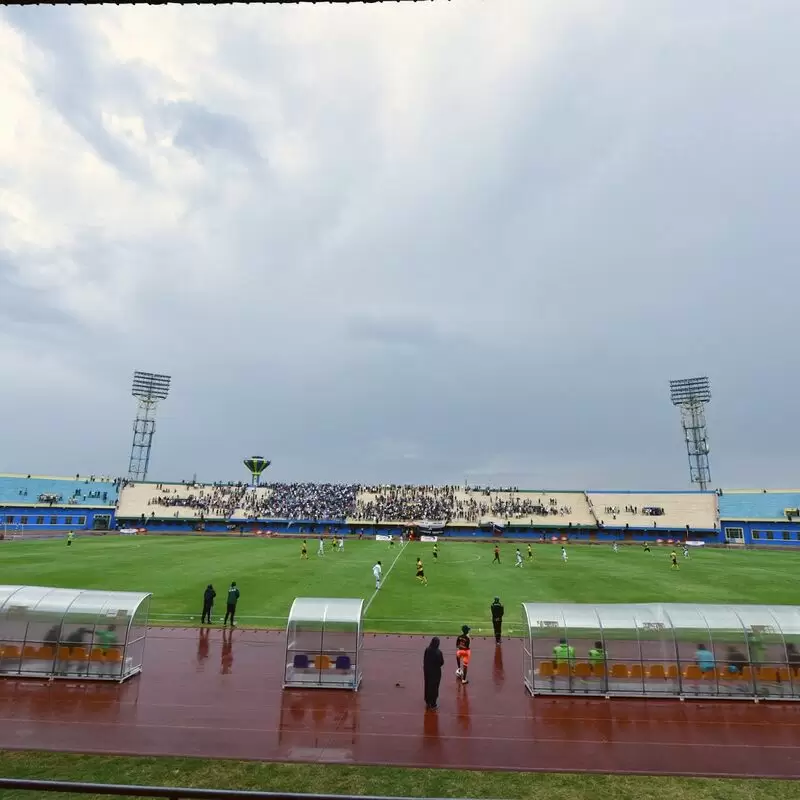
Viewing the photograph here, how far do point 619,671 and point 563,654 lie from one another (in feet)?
4.90

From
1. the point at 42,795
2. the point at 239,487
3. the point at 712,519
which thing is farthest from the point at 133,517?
the point at 712,519

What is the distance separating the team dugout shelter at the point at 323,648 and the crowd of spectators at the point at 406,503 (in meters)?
59.9

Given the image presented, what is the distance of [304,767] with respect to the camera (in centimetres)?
962

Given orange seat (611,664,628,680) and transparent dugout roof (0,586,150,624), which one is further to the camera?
transparent dugout roof (0,586,150,624)

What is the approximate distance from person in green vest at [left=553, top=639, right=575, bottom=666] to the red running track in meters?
0.94

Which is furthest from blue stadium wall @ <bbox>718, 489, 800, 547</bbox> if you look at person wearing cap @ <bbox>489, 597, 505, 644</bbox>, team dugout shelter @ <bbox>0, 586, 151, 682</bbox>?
team dugout shelter @ <bbox>0, 586, 151, 682</bbox>

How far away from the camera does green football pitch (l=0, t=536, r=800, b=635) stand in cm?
2242

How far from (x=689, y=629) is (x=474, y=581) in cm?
1770

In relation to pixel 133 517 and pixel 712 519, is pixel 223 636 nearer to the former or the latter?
pixel 133 517

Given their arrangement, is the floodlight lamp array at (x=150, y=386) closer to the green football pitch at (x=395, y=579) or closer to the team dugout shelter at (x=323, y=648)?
the green football pitch at (x=395, y=579)

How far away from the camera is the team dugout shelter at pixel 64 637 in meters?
14.0

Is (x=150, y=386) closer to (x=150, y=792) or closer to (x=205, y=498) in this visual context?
(x=205, y=498)

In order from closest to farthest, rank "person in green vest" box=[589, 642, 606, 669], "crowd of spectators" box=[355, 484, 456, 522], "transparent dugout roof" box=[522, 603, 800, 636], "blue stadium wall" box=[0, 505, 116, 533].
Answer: "transparent dugout roof" box=[522, 603, 800, 636] → "person in green vest" box=[589, 642, 606, 669] → "blue stadium wall" box=[0, 505, 116, 533] → "crowd of spectators" box=[355, 484, 456, 522]

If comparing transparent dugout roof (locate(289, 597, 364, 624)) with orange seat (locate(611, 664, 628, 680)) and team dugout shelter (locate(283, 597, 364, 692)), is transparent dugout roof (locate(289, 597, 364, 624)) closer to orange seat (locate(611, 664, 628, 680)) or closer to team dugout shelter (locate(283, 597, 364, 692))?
team dugout shelter (locate(283, 597, 364, 692))
